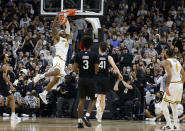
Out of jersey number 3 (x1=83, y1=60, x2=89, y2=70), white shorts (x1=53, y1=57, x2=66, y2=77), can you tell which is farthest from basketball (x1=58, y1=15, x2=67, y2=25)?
jersey number 3 (x1=83, y1=60, x2=89, y2=70)

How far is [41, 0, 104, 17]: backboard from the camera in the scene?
558 inches

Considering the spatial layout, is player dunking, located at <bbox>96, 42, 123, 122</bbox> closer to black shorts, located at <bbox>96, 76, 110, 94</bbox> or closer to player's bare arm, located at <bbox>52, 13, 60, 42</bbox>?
black shorts, located at <bbox>96, 76, 110, 94</bbox>

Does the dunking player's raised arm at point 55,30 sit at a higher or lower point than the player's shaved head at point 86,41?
higher

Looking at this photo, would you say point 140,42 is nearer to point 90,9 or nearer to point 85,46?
point 90,9

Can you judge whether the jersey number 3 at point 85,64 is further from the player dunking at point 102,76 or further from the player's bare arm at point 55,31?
the player dunking at point 102,76

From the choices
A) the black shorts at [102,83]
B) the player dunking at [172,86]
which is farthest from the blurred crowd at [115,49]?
the player dunking at [172,86]

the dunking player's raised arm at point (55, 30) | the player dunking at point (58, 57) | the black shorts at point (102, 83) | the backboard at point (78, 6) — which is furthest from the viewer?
the backboard at point (78, 6)

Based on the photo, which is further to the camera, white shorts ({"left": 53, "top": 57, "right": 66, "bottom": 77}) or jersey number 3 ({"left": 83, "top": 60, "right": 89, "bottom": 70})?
white shorts ({"left": 53, "top": 57, "right": 66, "bottom": 77})

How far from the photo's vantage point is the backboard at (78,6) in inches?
558

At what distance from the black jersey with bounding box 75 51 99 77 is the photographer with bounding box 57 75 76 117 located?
498cm

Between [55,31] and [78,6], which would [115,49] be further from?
[55,31]

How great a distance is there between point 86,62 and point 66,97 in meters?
5.20

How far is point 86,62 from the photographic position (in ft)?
35.4

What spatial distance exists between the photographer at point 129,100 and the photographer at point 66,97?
157 cm
